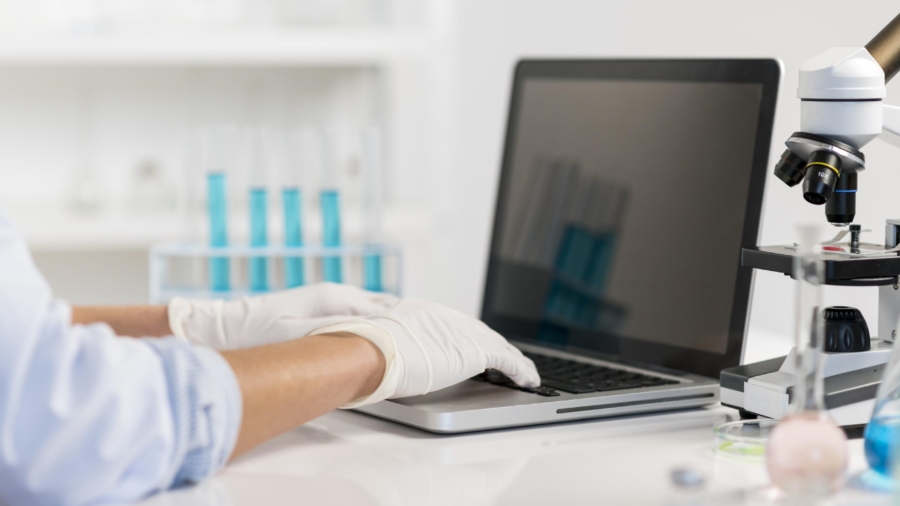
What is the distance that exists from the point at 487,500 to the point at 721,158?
20.5 inches

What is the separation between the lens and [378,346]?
804mm

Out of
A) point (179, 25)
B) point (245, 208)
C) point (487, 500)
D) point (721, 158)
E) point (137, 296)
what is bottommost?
point (137, 296)

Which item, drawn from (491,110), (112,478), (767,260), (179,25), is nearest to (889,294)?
(767,260)

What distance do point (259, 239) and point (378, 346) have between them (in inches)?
29.2

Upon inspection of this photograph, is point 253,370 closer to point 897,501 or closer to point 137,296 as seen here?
point 897,501

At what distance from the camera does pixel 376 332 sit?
81cm

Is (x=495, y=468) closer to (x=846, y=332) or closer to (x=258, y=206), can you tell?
(x=846, y=332)

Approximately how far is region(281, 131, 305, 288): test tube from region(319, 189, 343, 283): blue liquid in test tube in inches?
1.5

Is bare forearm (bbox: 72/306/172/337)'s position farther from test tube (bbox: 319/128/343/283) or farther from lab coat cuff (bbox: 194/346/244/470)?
test tube (bbox: 319/128/343/283)

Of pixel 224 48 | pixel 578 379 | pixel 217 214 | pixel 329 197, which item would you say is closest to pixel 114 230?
pixel 224 48

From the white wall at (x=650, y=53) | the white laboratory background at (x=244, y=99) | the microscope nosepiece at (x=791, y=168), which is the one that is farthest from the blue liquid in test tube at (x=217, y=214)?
the microscope nosepiece at (x=791, y=168)

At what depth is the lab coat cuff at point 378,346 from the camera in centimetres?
79

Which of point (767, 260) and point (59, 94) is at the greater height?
point (59, 94)

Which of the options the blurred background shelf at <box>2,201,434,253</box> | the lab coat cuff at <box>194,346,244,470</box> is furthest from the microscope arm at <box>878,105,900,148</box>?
the blurred background shelf at <box>2,201,434,253</box>
